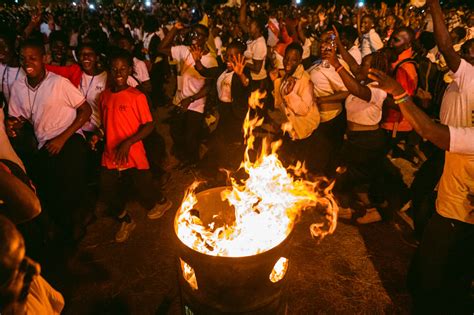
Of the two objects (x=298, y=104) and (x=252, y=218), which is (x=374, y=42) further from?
(x=252, y=218)

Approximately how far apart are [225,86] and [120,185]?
8.81 feet

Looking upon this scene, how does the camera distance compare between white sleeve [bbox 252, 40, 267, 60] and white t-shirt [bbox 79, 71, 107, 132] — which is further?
white sleeve [bbox 252, 40, 267, 60]

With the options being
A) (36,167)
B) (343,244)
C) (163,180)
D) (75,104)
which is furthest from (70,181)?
(343,244)

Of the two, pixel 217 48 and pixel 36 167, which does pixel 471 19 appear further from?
pixel 36 167

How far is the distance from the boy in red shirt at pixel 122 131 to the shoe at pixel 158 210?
22.6 inches

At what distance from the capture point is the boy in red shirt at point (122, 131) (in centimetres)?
415

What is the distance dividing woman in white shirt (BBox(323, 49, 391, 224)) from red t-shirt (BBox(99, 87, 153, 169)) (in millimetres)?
2389

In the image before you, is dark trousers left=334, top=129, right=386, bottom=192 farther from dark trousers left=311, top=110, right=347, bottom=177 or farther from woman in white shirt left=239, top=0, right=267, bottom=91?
woman in white shirt left=239, top=0, right=267, bottom=91

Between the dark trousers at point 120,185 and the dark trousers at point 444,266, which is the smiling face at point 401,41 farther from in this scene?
the dark trousers at point 120,185

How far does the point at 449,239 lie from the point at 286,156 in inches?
118

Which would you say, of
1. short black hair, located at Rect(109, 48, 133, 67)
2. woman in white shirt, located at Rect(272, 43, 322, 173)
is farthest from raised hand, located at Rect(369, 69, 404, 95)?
short black hair, located at Rect(109, 48, 133, 67)

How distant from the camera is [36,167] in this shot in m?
4.57

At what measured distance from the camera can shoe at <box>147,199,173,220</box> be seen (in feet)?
16.6

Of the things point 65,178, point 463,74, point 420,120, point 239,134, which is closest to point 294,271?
point 420,120
